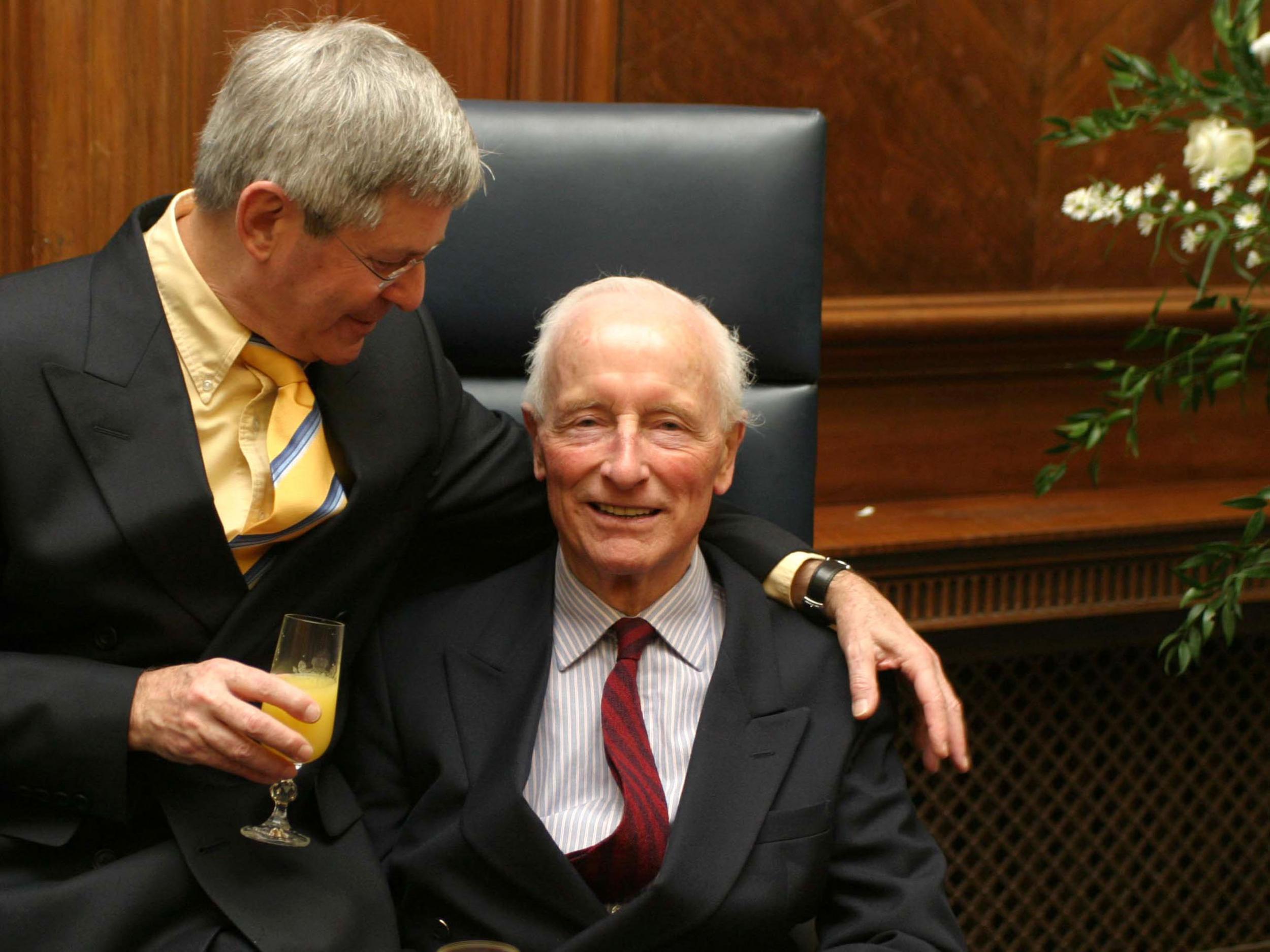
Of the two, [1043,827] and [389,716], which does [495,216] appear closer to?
[389,716]

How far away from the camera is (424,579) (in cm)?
200

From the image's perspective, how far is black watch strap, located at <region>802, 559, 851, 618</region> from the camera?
6.10ft

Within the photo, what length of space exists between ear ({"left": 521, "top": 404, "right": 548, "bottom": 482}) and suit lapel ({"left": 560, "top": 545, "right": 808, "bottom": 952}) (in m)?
0.28

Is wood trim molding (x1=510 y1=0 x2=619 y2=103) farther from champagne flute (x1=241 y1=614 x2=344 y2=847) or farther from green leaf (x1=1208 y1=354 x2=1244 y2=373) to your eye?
champagne flute (x1=241 y1=614 x2=344 y2=847)

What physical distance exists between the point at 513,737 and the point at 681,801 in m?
0.22

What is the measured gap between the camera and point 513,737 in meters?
1.77

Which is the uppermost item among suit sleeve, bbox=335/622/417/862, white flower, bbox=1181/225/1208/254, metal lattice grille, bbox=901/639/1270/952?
white flower, bbox=1181/225/1208/254

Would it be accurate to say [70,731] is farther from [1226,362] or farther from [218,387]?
[1226,362]

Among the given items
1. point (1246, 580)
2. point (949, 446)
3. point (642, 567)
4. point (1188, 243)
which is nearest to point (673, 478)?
point (642, 567)

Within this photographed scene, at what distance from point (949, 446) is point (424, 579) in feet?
4.55

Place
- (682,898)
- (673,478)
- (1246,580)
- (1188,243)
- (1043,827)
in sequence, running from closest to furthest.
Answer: (682,898)
(673,478)
(1188,243)
(1246,580)
(1043,827)

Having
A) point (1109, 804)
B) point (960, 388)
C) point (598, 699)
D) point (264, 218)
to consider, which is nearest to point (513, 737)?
point (598, 699)

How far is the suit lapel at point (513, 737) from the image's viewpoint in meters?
1.68

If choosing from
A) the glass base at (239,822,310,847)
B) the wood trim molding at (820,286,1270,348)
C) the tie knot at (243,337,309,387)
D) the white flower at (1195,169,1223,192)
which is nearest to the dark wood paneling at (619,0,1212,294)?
the wood trim molding at (820,286,1270,348)
